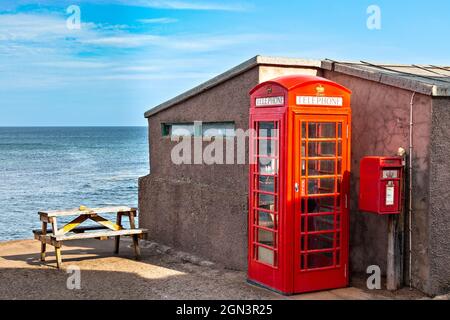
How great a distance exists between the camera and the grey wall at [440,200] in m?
7.46

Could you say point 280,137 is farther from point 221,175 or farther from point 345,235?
point 221,175

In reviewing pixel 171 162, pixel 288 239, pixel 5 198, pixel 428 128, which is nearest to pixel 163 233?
pixel 171 162

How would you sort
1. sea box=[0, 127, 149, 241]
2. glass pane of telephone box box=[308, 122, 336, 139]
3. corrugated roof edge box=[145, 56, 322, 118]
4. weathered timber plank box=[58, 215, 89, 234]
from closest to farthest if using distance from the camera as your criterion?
glass pane of telephone box box=[308, 122, 336, 139] < corrugated roof edge box=[145, 56, 322, 118] < weathered timber plank box=[58, 215, 89, 234] < sea box=[0, 127, 149, 241]

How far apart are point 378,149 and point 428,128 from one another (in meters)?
1.00

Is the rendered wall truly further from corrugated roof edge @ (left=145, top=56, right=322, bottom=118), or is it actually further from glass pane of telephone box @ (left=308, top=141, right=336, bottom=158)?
glass pane of telephone box @ (left=308, top=141, right=336, bottom=158)

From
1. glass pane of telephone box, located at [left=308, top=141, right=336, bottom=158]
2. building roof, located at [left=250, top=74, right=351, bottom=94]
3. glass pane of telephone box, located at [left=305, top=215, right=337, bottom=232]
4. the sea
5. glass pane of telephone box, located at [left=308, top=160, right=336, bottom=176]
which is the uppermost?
building roof, located at [left=250, top=74, right=351, bottom=94]

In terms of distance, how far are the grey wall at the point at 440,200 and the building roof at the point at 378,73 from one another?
1.00 feet

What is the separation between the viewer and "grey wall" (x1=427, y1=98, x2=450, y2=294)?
7457 millimetres

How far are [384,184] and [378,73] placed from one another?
165cm

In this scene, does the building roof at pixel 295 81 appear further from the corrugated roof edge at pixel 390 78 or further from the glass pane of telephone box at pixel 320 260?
the glass pane of telephone box at pixel 320 260

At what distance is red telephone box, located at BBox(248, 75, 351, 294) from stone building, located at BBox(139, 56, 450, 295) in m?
0.66

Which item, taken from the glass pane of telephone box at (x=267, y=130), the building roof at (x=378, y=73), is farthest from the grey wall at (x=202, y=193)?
the glass pane of telephone box at (x=267, y=130)

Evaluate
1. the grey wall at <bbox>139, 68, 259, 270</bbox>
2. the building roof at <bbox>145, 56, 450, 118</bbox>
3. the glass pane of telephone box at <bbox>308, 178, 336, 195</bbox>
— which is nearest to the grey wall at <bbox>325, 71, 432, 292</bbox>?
the building roof at <bbox>145, 56, 450, 118</bbox>
